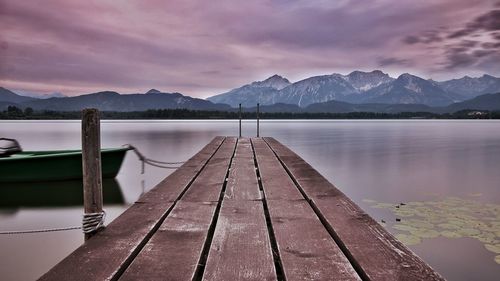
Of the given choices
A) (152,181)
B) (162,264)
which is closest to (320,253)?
(162,264)

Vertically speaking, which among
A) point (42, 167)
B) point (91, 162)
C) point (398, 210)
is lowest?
point (398, 210)

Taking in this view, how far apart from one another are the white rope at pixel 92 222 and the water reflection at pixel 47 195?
25.9 ft

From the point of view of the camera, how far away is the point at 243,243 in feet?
9.12

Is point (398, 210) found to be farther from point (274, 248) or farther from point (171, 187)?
point (274, 248)

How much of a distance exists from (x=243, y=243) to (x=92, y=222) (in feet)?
4.22

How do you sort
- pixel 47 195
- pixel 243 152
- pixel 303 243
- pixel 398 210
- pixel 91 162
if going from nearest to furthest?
pixel 303 243 → pixel 91 162 → pixel 398 210 → pixel 243 152 → pixel 47 195

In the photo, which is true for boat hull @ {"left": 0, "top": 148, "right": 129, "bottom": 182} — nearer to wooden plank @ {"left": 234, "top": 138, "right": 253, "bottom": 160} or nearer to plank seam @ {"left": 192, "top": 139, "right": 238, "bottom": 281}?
wooden plank @ {"left": 234, "top": 138, "right": 253, "bottom": 160}

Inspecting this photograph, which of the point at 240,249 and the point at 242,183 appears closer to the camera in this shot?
the point at 240,249

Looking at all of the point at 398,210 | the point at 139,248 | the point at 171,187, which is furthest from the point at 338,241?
the point at 398,210

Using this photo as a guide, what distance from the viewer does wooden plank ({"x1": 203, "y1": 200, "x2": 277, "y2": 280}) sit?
227 cm

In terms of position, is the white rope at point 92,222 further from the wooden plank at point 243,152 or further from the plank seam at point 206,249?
the wooden plank at point 243,152

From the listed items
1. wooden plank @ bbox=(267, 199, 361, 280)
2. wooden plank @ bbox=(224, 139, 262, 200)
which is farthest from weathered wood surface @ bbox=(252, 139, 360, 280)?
wooden plank @ bbox=(224, 139, 262, 200)

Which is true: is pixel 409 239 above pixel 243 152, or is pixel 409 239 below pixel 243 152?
below

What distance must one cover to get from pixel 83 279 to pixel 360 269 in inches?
65.3
